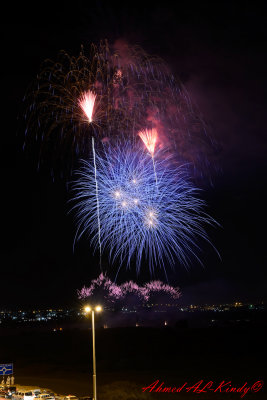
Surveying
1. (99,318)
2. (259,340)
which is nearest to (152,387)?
(259,340)

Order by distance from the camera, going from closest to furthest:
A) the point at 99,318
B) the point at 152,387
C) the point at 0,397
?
1. the point at 0,397
2. the point at 152,387
3. the point at 99,318

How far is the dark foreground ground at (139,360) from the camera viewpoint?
33.9 meters

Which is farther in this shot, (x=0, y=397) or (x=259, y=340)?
(x=259, y=340)

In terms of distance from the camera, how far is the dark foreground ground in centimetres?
3389

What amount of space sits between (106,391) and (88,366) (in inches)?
773

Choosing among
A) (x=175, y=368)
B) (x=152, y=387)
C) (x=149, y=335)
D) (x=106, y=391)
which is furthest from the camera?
(x=149, y=335)

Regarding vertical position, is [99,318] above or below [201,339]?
above

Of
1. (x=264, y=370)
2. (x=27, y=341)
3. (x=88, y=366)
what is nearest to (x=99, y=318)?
(x=27, y=341)

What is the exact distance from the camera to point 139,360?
49719mm

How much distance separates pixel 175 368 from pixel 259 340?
2387 centimetres

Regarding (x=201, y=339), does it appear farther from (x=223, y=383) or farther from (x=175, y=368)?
(x=223, y=383)

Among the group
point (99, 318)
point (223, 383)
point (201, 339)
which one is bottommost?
point (223, 383)

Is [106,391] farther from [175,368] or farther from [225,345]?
[225,345]

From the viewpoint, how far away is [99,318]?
15500cm
